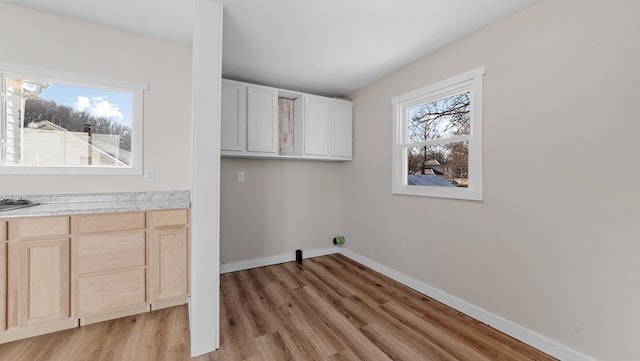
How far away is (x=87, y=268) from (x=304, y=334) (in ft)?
5.81

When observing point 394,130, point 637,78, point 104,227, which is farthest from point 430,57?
point 104,227

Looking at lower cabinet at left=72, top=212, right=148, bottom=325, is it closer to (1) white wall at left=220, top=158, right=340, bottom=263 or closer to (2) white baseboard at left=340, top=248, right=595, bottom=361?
(1) white wall at left=220, top=158, right=340, bottom=263

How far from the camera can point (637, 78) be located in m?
1.42

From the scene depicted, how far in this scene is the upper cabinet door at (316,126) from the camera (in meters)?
3.36

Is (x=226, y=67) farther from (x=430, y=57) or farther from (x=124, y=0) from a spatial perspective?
(x=430, y=57)

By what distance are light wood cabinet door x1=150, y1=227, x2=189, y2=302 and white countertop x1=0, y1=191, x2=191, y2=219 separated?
10.2 inches

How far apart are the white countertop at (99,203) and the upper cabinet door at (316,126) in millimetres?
1598

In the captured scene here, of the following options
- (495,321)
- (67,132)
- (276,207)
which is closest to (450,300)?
(495,321)

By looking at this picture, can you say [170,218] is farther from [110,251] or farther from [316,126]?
[316,126]

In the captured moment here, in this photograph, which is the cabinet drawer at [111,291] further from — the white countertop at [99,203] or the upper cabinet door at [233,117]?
the upper cabinet door at [233,117]

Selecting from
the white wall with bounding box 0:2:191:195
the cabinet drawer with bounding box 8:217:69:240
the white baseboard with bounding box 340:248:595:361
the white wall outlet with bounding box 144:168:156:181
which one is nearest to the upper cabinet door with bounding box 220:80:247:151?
the white wall with bounding box 0:2:191:195

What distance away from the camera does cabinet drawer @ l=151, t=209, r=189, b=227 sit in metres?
2.19

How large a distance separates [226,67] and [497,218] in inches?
122

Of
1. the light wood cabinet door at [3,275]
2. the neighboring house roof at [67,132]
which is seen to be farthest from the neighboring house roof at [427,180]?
the light wood cabinet door at [3,275]
